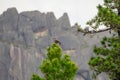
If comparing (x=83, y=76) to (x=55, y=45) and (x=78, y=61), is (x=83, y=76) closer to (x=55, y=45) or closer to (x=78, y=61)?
(x=78, y=61)

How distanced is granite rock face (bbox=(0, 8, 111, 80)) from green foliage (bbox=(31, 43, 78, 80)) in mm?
137248

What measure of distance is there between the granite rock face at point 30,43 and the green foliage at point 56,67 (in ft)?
450

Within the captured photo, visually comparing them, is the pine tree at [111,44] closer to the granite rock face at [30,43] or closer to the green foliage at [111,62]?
the green foliage at [111,62]

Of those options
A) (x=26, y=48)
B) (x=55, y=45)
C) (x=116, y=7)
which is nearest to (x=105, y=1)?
(x=116, y=7)

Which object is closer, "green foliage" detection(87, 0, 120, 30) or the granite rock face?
"green foliage" detection(87, 0, 120, 30)

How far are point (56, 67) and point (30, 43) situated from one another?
507ft

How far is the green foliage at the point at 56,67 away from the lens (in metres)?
27.2

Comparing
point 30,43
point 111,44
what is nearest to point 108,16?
point 111,44

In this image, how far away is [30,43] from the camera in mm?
180875

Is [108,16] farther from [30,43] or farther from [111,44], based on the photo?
[30,43]

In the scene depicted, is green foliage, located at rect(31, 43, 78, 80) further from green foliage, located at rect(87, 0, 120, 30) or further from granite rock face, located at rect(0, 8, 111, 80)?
granite rock face, located at rect(0, 8, 111, 80)

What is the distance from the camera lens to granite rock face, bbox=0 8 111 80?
166 m

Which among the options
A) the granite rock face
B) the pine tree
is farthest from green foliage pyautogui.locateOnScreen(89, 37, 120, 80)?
the granite rock face

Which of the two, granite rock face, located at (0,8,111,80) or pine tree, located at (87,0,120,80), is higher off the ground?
granite rock face, located at (0,8,111,80)
